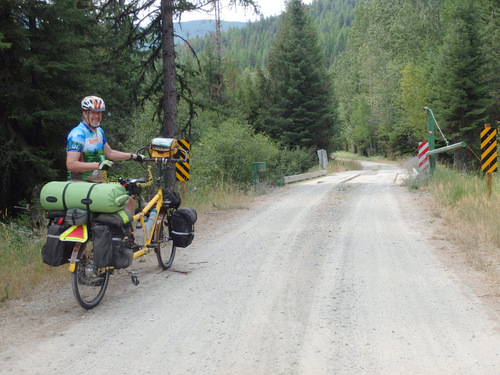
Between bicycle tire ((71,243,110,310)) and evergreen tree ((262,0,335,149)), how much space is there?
1167 inches

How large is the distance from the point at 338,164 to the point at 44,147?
26.4 meters

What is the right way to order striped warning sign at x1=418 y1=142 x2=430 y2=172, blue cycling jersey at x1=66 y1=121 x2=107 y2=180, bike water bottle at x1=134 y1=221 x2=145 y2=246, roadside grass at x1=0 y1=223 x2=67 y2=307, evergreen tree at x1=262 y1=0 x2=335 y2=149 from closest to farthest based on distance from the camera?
blue cycling jersey at x1=66 y1=121 x2=107 y2=180, roadside grass at x1=0 y1=223 x2=67 y2=307, bike water bottle at x1=134 y1=221 x2=145 y2=246, striped warning sign at x1=418 y1=142 x2=430 y2=172, evergreen tree at x1=262 y1=0 x2=335 y2=149

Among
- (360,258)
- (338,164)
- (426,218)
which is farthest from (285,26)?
(360,258)

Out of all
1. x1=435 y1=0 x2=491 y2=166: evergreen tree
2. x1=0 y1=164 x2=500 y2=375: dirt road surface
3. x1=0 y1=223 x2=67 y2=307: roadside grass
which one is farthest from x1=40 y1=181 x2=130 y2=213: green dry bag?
x1=435 y1=0 x2=491 y2=166: evergreen tree

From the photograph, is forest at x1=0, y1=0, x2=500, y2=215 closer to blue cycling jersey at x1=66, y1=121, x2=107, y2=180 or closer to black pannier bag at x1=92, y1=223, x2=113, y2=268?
blue cycling jersey at x1=66, y1=121, x2=107, y2=180

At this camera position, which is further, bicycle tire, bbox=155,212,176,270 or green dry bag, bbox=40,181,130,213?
bicycle tire, bbox=155,212,176,270

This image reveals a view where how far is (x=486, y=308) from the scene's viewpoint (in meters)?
4.39

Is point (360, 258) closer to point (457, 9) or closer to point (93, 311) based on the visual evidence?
point (93, 311)

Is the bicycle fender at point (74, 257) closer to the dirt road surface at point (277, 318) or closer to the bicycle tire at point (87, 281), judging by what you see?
the bicycle tire at point (87, 281)

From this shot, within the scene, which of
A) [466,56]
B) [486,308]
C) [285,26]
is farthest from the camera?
[285,26]

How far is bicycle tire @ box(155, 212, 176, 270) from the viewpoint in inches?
233

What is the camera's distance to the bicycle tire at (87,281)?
14.7 ft

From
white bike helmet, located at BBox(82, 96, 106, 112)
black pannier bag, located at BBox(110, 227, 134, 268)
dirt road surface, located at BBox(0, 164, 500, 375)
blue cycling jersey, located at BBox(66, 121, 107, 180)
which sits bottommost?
dirt road surface, located at BBox(0, 164, 500, 375)

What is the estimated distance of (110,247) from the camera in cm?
454
